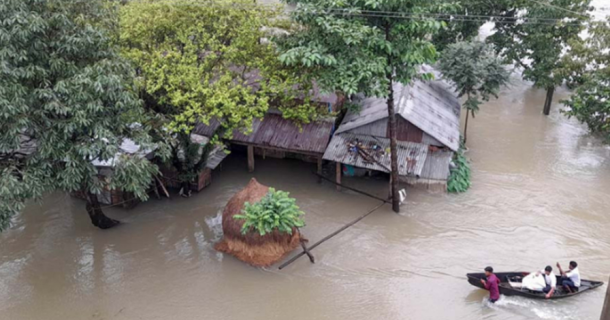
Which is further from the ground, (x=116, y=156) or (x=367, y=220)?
(x=116, y=156)

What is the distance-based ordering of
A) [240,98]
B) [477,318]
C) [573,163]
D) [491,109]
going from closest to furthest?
[477,318], [240,98], [573,163], [491,109]

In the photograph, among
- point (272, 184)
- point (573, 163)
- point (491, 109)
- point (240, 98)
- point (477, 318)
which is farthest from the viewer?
point (491, 109)

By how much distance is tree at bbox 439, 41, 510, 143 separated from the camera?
63.2ft

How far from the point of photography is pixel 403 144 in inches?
683

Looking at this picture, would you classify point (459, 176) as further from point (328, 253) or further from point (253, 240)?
point (253, 240)

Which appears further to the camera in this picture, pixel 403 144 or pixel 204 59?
pixel 403 144

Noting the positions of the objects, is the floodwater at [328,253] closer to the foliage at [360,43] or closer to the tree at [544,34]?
the tree at [544,34]

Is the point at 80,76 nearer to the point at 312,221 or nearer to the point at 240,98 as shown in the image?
the point at 240,98

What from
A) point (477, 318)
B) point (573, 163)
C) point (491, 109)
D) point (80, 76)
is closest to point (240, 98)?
point (80, 76)

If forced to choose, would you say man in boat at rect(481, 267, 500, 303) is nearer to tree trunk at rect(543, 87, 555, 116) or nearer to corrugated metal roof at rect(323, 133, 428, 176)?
corrugated metal roof at rect(323, 133, 428, 176)

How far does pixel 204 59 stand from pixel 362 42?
476 cm

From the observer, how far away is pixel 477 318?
12.5m

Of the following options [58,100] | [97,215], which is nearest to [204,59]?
[58,100]

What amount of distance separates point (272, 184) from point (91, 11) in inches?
333
